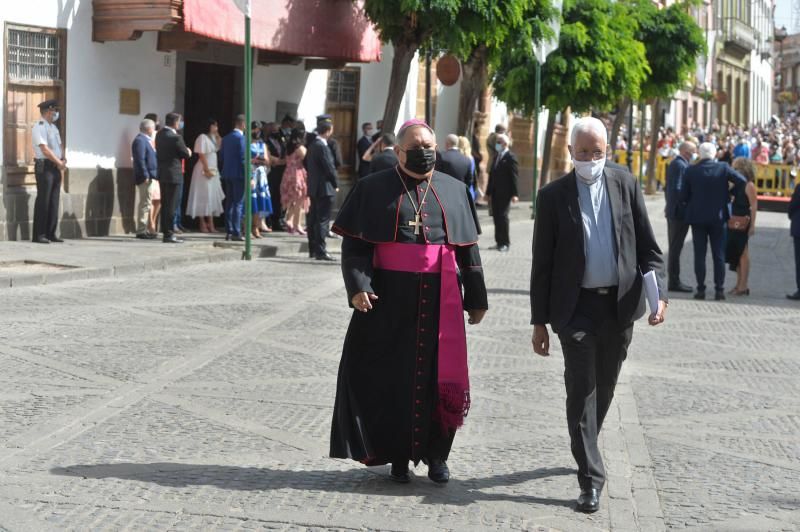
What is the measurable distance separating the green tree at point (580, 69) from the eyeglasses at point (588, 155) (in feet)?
76.3

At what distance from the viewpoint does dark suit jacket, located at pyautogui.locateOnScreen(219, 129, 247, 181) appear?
19.9 m

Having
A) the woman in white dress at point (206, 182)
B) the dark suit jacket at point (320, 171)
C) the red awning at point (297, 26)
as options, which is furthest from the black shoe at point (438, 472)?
the woman in white dress at point (206, 182)

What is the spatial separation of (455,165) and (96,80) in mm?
5751

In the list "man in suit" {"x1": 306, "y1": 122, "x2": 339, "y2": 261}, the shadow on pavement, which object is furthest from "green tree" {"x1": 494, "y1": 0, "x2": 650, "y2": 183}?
the shadow on pavement

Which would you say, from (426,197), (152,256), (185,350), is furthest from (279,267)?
(426,197)

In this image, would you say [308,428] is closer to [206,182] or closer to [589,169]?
[589,169]

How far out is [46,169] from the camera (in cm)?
1783

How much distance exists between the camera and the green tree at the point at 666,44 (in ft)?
123

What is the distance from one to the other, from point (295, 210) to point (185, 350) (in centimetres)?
1158

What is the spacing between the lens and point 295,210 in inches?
861

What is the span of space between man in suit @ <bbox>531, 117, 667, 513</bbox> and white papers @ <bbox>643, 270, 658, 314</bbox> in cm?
3

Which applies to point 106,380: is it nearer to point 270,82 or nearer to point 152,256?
point 152,256

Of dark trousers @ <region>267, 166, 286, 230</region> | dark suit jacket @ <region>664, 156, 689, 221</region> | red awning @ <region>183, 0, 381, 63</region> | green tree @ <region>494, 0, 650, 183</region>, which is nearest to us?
dark suit jacket @ <region>664, 156, 689, 221</region>

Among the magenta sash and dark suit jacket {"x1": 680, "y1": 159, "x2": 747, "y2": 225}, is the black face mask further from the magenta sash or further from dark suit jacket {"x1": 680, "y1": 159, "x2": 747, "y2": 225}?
dark suit jacket {"x1": 680, "y1": 159, "x2": 747, "y2": 225}
